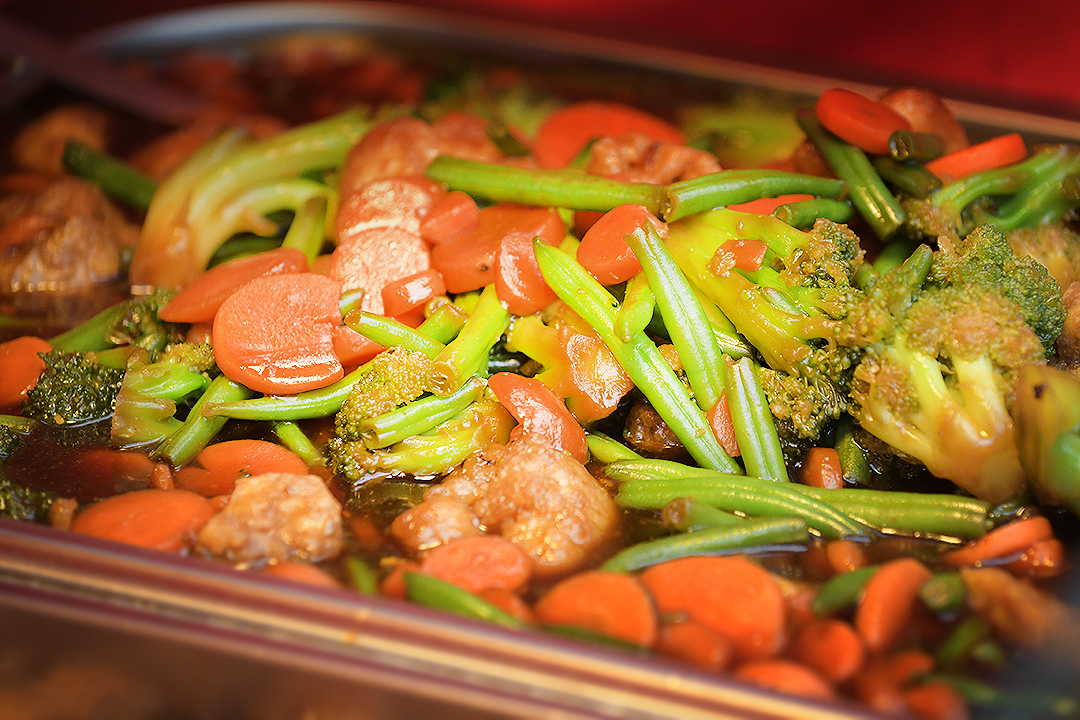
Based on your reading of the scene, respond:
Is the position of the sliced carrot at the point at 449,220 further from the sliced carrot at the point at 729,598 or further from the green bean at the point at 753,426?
the sliced carrot at the point at 729,598

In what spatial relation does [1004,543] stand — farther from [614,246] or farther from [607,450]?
[614,246]

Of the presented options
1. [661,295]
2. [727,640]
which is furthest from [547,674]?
[661,295]

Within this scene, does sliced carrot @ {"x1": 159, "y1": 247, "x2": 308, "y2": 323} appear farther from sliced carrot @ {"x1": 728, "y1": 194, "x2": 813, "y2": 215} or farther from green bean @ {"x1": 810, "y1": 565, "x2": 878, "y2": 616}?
green bean @ {"x1": 810, "y1": 565, "x2": 878, "y2": 616}

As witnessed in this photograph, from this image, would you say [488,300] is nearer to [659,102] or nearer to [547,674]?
[547,674]

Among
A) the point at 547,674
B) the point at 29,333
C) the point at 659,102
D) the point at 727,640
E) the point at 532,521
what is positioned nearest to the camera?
the point at 547,674

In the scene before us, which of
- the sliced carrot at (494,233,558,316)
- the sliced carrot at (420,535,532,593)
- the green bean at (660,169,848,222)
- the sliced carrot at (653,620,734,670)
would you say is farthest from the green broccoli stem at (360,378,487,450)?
the sliced carrot at (653,620,734,670)

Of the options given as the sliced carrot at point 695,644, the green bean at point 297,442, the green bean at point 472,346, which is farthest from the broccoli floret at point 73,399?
the sliced carrot at point 695,644

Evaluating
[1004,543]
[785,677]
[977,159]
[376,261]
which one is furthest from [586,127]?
[785,677]
